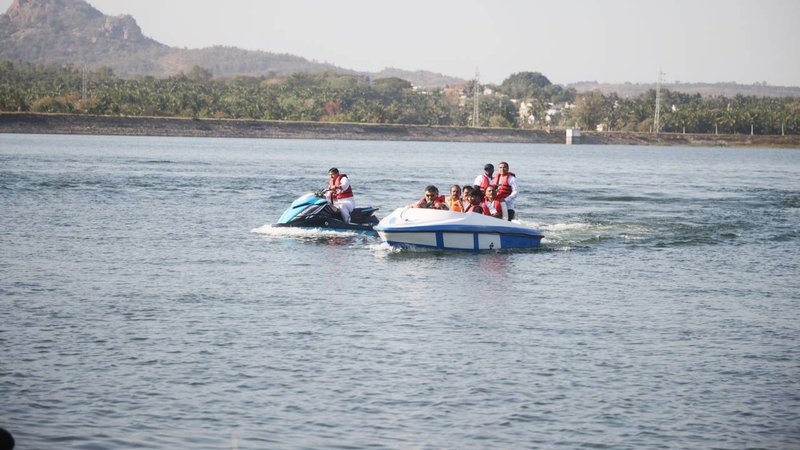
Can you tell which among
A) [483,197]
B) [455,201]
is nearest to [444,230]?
[455,201]

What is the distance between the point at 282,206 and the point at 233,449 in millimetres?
32763

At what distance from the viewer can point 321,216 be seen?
29.8 m

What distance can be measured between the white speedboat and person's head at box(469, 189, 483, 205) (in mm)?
383

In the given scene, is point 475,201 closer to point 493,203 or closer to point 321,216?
point 493,203

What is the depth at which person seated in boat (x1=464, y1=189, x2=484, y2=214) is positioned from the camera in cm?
2664

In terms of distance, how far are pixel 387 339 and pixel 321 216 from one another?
1376cm

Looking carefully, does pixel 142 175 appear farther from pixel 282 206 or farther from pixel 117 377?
pixel 117 377

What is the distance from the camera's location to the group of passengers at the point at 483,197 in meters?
26.5

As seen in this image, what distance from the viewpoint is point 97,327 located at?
54.3ft

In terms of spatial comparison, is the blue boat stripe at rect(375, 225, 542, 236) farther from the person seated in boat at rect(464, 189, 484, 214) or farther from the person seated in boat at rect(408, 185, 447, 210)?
the person seated in boat at rect(408, 185, 447, 210)

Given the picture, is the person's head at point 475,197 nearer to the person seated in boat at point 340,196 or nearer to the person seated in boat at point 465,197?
the person seated in boat at point 465,197

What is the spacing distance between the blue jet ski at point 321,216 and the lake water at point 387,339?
0.36 meters

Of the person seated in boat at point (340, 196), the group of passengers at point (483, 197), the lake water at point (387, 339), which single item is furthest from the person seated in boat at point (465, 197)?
the person seated in boat at point (340, 196)

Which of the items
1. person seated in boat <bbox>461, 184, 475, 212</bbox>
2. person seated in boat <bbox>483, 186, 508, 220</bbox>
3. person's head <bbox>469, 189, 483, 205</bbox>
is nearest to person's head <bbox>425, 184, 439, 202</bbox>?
person seated in boat <bbox>461, 184, 475, 212</bbox>
